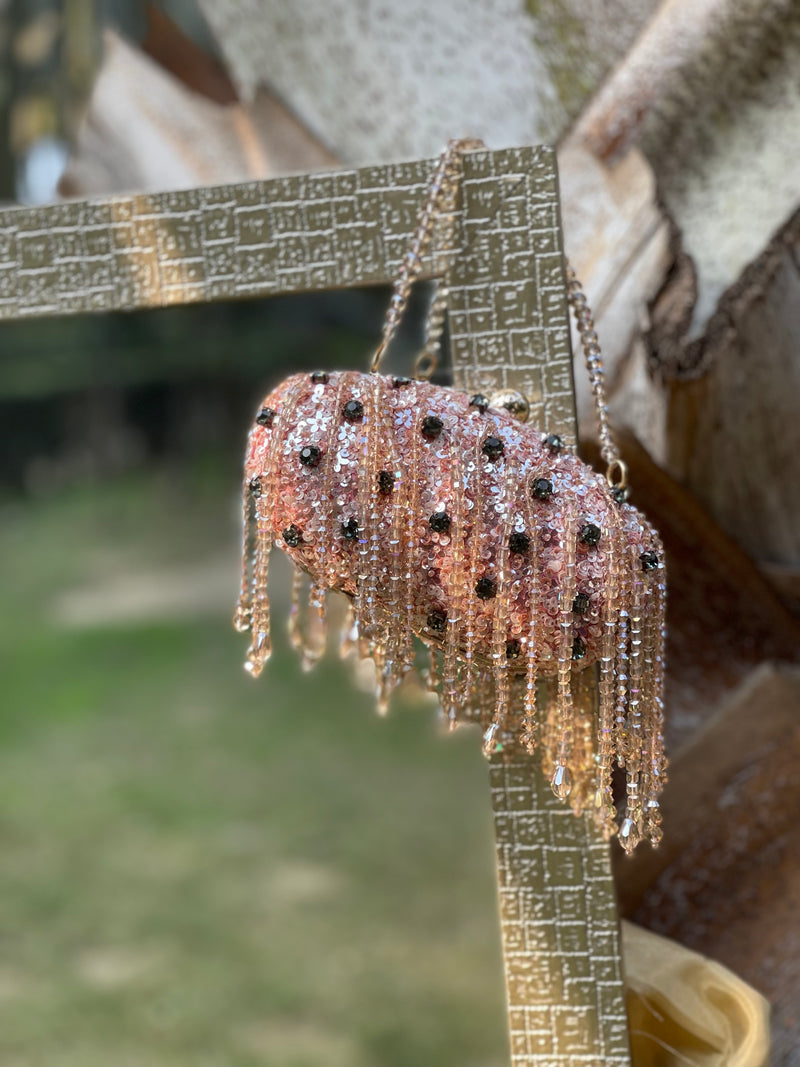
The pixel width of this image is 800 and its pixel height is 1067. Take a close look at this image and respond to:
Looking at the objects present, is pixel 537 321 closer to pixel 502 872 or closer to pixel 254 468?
pixel 254 468

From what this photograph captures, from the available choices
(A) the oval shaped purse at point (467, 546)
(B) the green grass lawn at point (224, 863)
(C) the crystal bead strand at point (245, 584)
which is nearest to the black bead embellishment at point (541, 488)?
(A) the oval shaped purse at point (467, 546)

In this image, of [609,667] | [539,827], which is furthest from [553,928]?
[609,667]

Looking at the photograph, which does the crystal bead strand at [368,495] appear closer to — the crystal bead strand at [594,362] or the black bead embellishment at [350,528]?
the black bead embellishment at [350,528]

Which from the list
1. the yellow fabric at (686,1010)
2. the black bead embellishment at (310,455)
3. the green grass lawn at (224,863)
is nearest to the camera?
the black bead embellishment at (310,455)

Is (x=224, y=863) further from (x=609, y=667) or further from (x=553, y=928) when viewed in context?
(x=609, y=667)

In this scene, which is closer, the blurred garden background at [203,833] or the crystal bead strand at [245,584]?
the crystal bead strand at [245,584]

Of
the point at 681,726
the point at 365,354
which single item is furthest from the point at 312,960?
the point at 365,354
